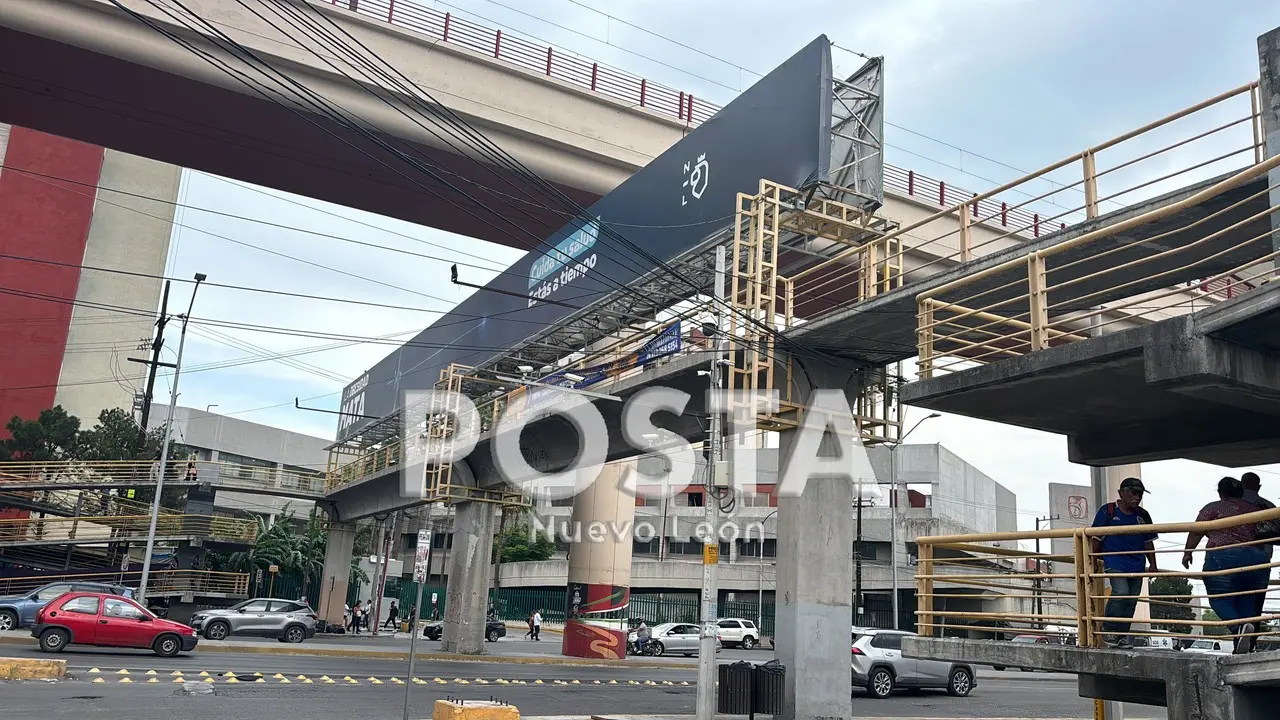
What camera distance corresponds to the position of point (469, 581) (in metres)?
33.2

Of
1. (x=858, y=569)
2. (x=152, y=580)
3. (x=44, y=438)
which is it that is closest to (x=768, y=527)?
(x=858, y=569)

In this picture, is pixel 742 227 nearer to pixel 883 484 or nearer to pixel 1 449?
pixel 1 449

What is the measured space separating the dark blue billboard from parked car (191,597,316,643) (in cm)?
1049

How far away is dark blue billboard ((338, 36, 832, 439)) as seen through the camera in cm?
1881

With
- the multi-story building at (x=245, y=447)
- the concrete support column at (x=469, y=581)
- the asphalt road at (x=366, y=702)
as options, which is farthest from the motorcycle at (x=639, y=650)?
the multi-story building at (x=245, y=447)

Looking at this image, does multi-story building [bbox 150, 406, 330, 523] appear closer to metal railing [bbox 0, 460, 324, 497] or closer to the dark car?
→ metal railing [bbox 0, 460, 324, 497]

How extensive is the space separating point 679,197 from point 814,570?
9243 mm

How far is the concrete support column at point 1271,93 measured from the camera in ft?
34.4

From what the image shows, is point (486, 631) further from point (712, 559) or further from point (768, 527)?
point (768, 527)

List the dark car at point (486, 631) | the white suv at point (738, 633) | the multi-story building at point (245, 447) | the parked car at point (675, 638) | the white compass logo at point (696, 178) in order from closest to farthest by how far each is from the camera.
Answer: the white compass logo at point (696, 178) → the parked car at point (675, 638) → the dark car at point (486, 631) → the white suv at point (738, 633) → the multi-story building at point (245, 447)

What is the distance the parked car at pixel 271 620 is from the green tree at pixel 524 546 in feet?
147

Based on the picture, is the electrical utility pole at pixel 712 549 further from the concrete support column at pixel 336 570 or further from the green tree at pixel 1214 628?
the concrete support column at pixel 336 570

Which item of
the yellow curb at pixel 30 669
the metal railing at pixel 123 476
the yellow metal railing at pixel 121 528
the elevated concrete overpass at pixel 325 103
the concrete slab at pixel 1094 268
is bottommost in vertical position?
the yellow curb at pixel 30 669

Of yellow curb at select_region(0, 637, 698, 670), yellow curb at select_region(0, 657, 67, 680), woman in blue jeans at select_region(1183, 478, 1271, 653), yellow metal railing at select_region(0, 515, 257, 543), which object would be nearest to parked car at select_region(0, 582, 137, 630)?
yellow curb at select_region(0, 637, 698, 670)
